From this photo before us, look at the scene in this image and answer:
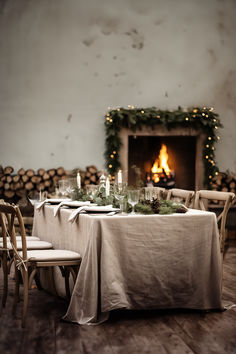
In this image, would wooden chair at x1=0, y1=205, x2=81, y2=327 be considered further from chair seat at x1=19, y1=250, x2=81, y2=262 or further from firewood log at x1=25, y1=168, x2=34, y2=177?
firewood log at x1=25, y1=168, x2=34, y2=177

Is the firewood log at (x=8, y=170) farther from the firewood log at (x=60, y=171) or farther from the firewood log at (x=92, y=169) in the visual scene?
the firewood log at (x=92, y=169)

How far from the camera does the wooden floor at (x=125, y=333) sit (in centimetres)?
252

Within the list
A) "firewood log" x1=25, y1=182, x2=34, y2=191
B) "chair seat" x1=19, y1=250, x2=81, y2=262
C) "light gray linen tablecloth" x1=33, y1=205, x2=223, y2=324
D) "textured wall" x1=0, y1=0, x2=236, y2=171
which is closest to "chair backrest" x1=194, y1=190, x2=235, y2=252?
"light gray linen tablecloth" x1=33, y1=205, x2=223, y2=324

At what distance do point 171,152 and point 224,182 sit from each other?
89 cm

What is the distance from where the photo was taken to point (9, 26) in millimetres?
6562

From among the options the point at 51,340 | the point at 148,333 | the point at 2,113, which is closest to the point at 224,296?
the point at 148,333

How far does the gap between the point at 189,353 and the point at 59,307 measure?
116 cm

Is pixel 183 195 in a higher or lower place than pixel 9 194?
higher

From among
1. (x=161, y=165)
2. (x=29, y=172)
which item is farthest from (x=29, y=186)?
(x=161, y=165)

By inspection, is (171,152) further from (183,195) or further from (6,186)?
(183,195)

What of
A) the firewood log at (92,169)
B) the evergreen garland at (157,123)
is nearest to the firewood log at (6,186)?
the firewood log at (92,169)

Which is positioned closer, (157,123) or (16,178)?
(16,178)

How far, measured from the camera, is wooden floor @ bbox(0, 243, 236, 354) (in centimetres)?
252

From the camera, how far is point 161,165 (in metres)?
6.84
